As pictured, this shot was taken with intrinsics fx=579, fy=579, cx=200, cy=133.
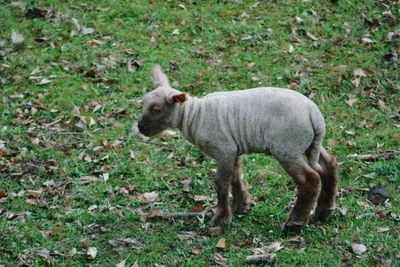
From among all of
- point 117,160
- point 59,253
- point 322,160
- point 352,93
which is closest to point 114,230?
point 59,253

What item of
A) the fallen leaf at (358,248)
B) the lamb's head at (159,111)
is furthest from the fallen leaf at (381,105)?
the lamb's head at (159,111)

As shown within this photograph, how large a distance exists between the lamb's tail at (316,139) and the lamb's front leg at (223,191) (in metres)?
0.87

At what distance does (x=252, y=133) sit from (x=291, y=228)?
1127 mm

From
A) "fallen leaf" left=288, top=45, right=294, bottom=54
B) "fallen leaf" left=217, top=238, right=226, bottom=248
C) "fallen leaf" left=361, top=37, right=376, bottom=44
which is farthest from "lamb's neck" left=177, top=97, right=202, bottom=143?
"fallen leaf" left=361, top=37, right=376, bottom=44

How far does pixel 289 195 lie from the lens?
7.24 meters

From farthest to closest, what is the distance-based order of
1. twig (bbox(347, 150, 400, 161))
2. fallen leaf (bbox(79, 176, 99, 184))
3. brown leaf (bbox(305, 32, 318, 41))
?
brown leaf (bbox(305, 32, 318, 41))
fallen leaf (bbox(79, 176, 99, 184))
twig (bbox(347, 150, 400, 161))

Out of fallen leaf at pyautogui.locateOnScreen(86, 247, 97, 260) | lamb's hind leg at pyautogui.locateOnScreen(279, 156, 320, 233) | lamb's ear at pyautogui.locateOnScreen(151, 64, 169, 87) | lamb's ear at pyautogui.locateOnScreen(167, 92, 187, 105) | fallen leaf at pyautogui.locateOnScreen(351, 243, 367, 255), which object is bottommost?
fallen leaf at pyautogui.locateOnScreen(86, 247, 97, 260)

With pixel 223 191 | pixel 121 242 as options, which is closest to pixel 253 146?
pixel 223 191

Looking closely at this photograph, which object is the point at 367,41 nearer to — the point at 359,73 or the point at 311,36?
the point at 311,36

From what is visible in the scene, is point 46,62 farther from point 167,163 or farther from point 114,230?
point 114,230

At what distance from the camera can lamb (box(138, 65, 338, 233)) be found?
19.6 ft

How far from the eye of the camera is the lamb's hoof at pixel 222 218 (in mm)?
6652

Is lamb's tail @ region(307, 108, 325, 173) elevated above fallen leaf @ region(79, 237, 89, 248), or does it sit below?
above

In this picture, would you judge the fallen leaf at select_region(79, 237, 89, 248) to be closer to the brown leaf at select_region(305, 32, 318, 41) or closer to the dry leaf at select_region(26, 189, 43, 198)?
the dry leaf at select_region(26, 189, 43, 198)
